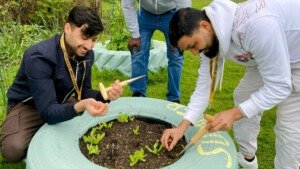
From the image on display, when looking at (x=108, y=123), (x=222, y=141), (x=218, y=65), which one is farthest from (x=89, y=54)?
(x=222, y=141)

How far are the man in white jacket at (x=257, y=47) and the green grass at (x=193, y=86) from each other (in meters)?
0.89

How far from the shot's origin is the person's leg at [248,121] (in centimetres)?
261

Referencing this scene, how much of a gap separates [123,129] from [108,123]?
0.43ft

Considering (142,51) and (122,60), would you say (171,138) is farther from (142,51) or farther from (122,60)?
(122,60)

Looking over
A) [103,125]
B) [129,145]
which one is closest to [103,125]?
[103,125]

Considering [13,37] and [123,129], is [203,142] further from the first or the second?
[13,37]

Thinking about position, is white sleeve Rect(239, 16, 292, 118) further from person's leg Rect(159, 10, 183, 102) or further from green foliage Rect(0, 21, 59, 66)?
green foliage Rect(0, 21, 59, 66)

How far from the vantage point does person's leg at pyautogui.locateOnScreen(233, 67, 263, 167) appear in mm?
2611

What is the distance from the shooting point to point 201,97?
2.55 m

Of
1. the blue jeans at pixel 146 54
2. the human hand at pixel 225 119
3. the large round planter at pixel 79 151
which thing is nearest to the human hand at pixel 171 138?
the large round planter at pixel 79 151

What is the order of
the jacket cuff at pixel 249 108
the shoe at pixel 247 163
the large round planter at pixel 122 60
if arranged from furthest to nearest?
the large round planter at pixel 122 60, the shoe at pixel 247 163, the jacket cuff at pixel 249 108

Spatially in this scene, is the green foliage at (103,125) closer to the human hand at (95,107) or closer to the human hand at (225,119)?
the human hand at (95,107)

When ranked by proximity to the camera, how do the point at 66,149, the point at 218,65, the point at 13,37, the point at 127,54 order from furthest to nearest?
the point at 13,37 → the point at 127,54 → the point at 218,65 → the point at 66,149

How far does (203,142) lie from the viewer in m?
2.41
